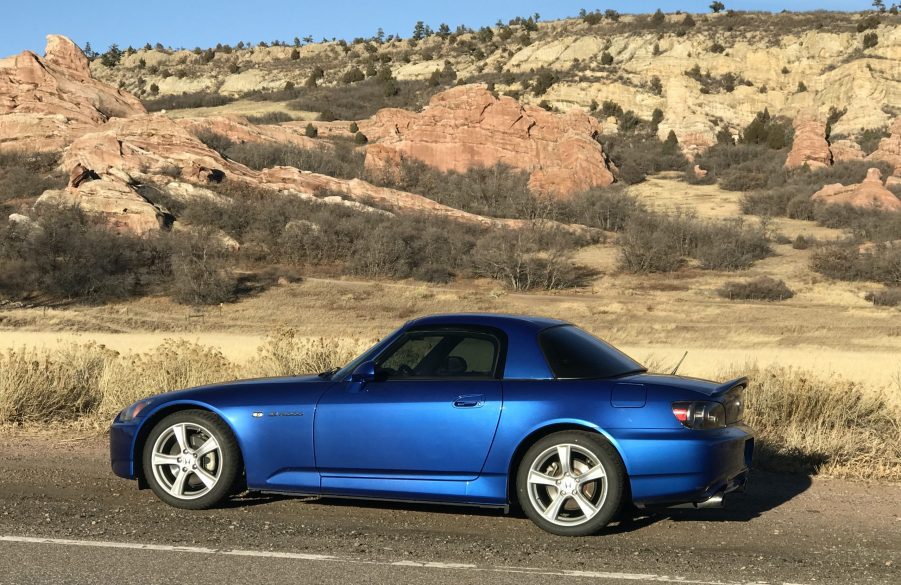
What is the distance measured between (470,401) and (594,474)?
0.86 meters

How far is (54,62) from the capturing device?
53469 mm

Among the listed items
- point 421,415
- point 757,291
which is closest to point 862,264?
point 757,291

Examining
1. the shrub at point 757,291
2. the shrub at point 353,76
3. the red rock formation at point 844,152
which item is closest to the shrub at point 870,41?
the red rock formation at point 844,152

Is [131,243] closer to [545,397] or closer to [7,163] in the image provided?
[7,163]

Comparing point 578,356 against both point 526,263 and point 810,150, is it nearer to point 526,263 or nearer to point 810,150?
point 526,263

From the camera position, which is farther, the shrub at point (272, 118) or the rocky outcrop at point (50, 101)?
the shrub at point (272, 118)

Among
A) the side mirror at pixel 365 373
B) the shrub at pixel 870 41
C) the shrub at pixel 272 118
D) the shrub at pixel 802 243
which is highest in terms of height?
the shrub at pixel 870 41

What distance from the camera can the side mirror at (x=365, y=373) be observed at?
6.50 meters

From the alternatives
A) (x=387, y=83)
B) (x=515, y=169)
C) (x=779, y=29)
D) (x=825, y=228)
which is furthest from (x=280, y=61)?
(x=825, y=228)

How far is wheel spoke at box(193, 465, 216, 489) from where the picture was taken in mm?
6727

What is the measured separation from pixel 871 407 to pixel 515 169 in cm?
4387

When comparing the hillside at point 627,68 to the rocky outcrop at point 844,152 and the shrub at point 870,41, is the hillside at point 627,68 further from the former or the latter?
the rocky outcrop at point 844,152

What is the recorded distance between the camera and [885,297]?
1151 inches

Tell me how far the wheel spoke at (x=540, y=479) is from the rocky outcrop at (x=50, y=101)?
4520 cm
